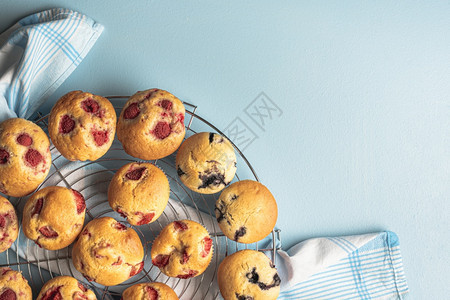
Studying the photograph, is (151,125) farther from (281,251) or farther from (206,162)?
(281,251)

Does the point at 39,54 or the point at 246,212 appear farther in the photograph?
the point at 39,54

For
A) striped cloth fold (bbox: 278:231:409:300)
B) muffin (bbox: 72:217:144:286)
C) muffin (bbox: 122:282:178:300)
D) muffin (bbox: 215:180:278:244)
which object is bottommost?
muffin (bbox: 122:282:178:300)

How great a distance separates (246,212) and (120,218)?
0.45 metres

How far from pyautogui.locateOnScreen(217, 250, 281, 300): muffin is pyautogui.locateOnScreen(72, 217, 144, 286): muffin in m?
0.28

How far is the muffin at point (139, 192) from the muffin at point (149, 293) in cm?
20

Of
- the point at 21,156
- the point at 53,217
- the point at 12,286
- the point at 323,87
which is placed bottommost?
the point at 12,286

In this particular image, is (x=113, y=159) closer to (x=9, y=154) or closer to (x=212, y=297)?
(x=9, y=154)

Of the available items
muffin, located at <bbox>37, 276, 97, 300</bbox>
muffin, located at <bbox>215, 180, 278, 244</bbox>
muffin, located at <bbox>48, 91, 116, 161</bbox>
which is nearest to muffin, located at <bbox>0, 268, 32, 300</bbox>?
muffin, located at <bbox>37, 276, 97, 300</bbox>

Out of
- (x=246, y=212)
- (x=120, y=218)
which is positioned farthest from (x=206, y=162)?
(x=120, y=218)

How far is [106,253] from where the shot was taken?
1.10 meters

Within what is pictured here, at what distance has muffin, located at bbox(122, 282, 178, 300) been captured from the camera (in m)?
1.12

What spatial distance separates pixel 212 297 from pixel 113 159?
590 mm

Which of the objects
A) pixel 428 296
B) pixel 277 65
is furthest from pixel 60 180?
pixel 428 296

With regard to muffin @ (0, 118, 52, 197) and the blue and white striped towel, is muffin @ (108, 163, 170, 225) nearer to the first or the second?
muffin @ (0, 118, 52, 197)
